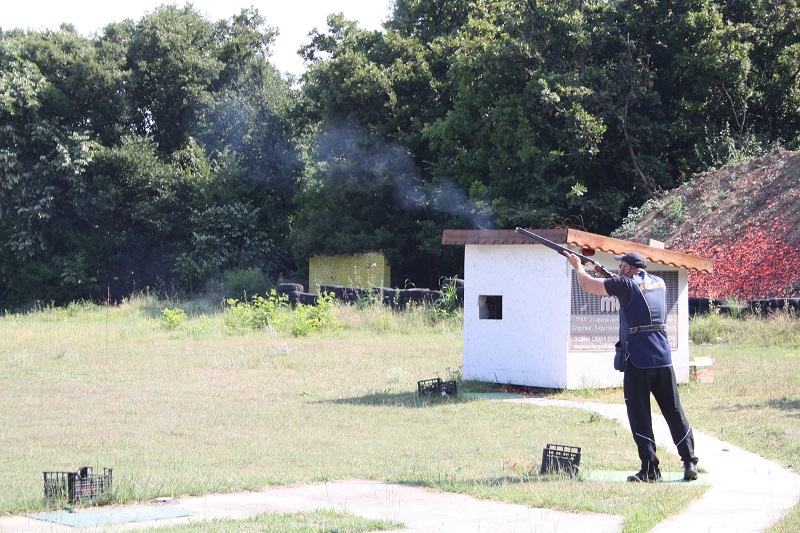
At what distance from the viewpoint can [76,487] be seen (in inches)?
282

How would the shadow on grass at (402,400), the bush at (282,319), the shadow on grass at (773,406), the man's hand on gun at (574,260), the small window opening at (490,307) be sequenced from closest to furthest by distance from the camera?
the man's hand on gun at (574,260) → the shadow on grass at (773,406) → the shadow on grass at (402,400) → the small window opening at (490,307) → the bush at (282,319)

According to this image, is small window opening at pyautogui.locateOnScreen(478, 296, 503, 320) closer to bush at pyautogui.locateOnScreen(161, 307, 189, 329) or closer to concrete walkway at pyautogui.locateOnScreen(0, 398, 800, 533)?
concrete walkway at pyautogui.locateOnScreen(0, 398, 800, 533)

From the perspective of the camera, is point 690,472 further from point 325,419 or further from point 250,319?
point 250,319

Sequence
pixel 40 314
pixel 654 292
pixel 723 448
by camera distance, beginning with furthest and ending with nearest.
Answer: pixel 40 314 < pixel 723 448 < pixel 654 292

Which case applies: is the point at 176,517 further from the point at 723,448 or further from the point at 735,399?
the point at 735,399

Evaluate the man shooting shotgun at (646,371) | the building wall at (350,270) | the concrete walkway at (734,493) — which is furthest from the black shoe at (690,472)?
the building wall at (350,270)

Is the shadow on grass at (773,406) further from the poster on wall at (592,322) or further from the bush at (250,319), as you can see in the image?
the bush at (250,319)

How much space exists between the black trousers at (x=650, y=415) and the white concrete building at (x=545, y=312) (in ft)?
16.6

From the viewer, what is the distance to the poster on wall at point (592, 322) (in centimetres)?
1377

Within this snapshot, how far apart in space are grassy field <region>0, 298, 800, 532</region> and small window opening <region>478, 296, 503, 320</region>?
4.69ft

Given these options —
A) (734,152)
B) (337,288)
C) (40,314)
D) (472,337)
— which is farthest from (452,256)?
(472,337)

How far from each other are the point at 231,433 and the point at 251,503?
3481 millimetres

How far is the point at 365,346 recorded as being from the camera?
20.1 meters

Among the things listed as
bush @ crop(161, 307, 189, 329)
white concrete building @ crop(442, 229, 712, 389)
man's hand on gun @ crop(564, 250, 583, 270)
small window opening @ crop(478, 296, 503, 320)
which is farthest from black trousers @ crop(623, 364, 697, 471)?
bush @ crop(161, 307, 189, 329)
